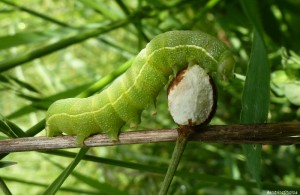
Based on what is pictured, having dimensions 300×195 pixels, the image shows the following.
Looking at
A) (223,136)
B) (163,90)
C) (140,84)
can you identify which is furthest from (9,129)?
(163,90)

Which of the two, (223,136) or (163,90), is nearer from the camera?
(223,136)

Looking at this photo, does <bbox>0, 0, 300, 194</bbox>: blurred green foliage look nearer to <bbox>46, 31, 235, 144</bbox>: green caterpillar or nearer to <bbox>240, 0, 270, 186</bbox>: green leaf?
<bbox>46, 31, 235, 144</bbox>: green caterpillar

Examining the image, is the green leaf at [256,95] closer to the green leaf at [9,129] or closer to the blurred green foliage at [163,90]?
the blurred green foliage at [163,90]

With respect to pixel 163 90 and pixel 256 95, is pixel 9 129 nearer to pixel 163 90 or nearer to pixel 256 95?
pixel 256 95

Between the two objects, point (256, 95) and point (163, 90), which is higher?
point (163, 90)

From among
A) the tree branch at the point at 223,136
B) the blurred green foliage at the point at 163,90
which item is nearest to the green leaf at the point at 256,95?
the tree branch at the point at 223,136

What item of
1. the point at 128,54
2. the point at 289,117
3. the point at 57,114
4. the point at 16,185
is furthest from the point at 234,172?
the point at 16,185
